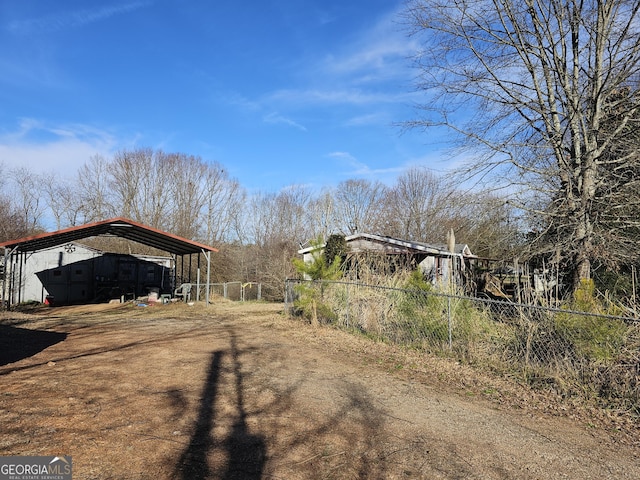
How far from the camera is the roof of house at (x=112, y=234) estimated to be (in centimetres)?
1553

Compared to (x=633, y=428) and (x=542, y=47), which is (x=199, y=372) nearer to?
(x=633, y=428)

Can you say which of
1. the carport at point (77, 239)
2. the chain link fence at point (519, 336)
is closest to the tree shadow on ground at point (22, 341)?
the carport at point (77, 239)

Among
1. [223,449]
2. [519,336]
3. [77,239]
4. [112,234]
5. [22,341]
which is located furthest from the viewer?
[112,234]

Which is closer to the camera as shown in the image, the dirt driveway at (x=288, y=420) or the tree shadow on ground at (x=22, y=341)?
the dirt driveway at (x=288, y=420)

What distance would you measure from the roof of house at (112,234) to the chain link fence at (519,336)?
9508mm

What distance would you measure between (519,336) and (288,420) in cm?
436

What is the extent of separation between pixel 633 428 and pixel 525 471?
6.44 feet

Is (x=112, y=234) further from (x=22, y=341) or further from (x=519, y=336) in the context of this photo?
(x=519, y=336)

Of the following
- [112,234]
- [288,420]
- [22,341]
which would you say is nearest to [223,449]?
[288,420]

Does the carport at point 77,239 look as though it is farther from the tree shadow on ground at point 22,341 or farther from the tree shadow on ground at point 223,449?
the tree shadow on ground at point 223,449

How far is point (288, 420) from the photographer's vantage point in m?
4.59

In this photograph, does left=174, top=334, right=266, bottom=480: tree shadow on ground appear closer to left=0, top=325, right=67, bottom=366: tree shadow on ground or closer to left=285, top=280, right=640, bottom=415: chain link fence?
left=285, top=280, right=640, bottom=415: chain link fence

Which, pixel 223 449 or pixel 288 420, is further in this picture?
pixel 288 420

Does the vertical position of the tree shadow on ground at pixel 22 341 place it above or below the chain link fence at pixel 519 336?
below
